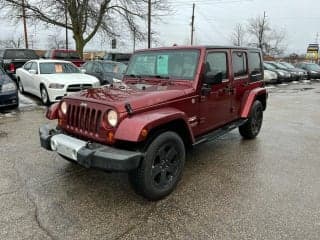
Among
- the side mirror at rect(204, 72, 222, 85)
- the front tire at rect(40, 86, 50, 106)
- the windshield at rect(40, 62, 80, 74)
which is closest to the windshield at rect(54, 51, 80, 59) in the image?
the windshield at rect(40, 62, 80, 74)

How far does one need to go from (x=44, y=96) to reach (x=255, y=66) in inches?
264

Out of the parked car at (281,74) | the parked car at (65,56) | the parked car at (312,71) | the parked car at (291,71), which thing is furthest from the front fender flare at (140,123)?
the parked car at (312,71)

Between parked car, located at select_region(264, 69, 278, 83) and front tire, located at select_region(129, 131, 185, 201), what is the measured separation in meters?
18.0

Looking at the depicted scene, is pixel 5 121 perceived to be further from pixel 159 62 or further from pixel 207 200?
pixel 207 200

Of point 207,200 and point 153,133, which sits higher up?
point 153,133

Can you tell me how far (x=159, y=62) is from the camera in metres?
5.18

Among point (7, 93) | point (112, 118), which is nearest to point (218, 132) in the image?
point (112, 118)

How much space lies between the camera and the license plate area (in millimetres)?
3723

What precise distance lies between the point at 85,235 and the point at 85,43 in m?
26.2

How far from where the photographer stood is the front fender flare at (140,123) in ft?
11.7

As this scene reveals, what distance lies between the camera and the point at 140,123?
3635mm

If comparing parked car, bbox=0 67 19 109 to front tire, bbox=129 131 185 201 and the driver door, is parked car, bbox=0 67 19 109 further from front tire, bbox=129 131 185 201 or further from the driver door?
front tire, bbox=129 131 185 201

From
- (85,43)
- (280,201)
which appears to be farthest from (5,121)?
(85,43)

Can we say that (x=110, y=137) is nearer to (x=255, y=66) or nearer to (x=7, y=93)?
(x=255, y=66)
